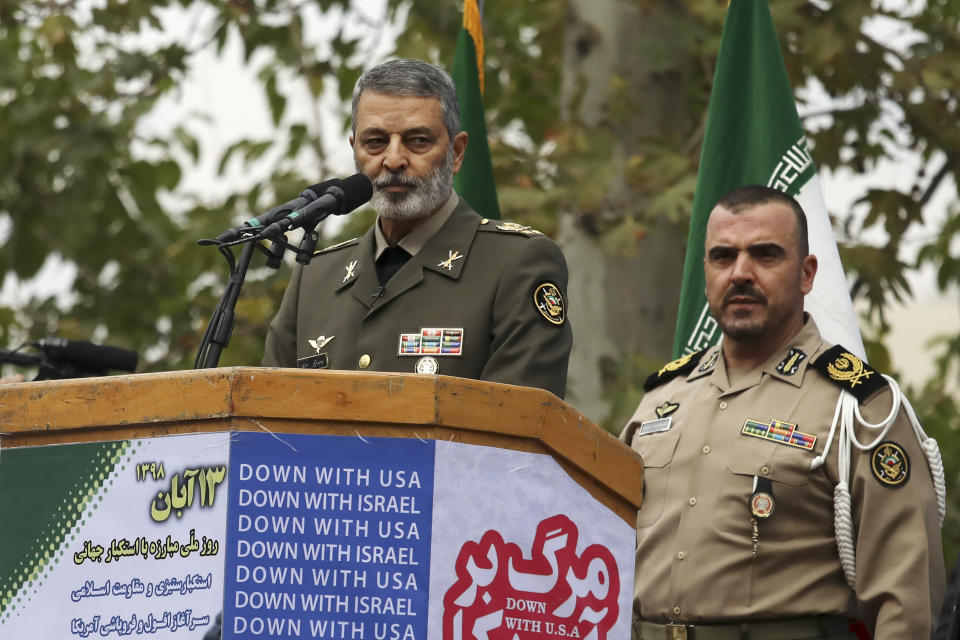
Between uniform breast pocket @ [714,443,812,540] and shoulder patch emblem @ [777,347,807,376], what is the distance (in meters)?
0.22

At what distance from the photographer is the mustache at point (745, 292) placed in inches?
156

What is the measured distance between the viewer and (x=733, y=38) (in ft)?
18.3

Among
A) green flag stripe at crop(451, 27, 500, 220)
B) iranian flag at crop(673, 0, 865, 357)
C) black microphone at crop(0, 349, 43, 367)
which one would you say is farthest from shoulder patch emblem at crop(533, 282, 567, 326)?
green flag stripe at crop(451, 27, 500, 220)

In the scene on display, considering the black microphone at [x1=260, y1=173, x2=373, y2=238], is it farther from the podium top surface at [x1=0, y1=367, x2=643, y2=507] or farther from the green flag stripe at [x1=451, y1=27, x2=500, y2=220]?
the green flag stripe at [x1=451, y1=27, x2=500, y2=220]

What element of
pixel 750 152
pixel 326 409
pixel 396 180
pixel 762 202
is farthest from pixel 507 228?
pixel 750 152

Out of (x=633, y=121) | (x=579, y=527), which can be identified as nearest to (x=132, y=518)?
(x=579, y=527)

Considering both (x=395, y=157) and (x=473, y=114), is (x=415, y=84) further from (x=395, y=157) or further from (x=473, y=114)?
(x=473, y=114)

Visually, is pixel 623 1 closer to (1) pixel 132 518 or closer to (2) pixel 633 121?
(2) pixel 633 121

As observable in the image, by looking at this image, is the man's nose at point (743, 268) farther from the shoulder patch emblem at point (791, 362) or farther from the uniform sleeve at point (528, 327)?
the uniform sleeve at point (528, 327)

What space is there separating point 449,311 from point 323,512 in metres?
1.15

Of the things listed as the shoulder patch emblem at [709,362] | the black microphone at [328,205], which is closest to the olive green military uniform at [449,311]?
the black microphone at [328,205]

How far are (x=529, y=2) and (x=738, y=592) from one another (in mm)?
5399

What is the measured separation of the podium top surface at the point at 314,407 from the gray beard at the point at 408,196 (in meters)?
1.15

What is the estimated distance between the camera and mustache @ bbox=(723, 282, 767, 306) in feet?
13.0
